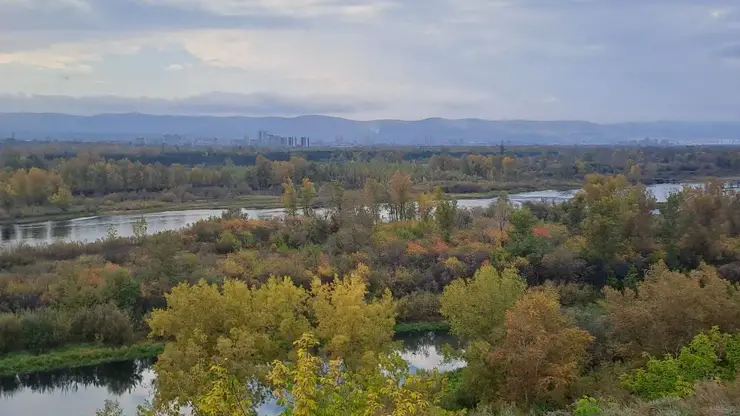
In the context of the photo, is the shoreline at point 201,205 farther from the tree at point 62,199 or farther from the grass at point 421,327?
the grass at point 421,327

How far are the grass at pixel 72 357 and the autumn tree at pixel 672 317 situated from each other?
21.5 metres

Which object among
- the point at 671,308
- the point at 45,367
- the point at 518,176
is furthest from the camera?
the point at 518,176

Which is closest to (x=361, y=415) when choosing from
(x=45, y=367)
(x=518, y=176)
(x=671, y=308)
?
(x=671, y=308)

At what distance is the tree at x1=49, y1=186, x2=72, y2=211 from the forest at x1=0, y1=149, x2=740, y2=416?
1076 inches

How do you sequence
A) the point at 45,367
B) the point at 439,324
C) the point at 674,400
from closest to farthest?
the point at 674,400, the point at 45,367, the point at 439,324

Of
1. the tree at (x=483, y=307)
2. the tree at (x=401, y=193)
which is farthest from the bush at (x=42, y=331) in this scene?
the tree at (x=401, y=193)

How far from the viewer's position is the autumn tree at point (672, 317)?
2003 cm

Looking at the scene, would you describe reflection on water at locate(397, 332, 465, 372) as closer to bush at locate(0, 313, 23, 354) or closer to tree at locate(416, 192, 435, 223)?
bush at locate(0, 313, 23, 354)

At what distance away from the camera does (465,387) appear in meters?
20.6

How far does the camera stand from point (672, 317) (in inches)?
795

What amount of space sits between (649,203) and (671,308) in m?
26.8

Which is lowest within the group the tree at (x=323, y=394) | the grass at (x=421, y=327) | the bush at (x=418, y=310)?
the grass at (x=421, y=327)

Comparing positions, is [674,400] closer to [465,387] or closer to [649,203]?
[465,387]

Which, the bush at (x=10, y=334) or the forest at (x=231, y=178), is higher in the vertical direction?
the forest at (x=231, y=178)
